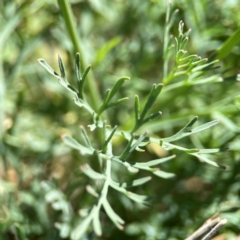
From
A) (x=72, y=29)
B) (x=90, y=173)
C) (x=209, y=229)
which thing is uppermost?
(x=72, y=29)

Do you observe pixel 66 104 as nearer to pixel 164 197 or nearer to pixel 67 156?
pixel 67 156

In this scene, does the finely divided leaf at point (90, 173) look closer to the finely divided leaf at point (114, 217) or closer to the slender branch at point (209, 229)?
the finely divided leaf at point (114, 217)

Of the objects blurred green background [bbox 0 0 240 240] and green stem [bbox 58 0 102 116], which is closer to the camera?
green stem [bbox 58 0 102 116]

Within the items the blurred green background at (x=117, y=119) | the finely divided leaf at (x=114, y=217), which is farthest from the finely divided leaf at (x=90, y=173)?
the blurred green background at (x=117, y=119)

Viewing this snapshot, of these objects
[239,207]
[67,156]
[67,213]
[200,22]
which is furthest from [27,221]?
[200,22]

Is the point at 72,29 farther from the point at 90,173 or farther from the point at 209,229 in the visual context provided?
the point at 209,229

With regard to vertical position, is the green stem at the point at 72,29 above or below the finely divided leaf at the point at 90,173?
above

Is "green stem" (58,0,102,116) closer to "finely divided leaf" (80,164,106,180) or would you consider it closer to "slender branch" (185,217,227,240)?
"finely divided leaf" (80,164,106,180)

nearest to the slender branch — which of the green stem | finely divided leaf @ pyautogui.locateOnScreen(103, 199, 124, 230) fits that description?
finely divided leaf @ pyautogui.locateOnScreen(103, 199, 124, 230)

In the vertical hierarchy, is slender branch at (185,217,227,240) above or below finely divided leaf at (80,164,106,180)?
below

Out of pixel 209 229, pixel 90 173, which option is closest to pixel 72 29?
pixel 90 173
